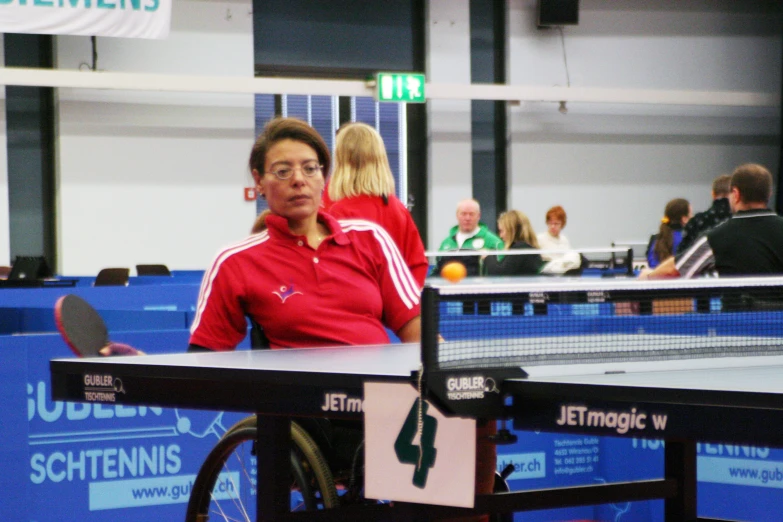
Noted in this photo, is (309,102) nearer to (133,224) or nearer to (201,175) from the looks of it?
(201,175)

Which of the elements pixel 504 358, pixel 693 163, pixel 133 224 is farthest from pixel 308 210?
pixel 693 163

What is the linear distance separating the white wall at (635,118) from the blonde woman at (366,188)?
8968 millimetres

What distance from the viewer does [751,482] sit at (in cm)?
353

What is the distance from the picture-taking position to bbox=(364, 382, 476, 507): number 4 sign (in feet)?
4.58

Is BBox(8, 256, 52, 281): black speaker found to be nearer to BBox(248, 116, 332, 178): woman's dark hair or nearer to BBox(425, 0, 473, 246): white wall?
BBox(425, 0, 473, 246): white wall

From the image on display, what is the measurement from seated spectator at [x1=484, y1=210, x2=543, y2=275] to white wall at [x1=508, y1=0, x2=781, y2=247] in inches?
188

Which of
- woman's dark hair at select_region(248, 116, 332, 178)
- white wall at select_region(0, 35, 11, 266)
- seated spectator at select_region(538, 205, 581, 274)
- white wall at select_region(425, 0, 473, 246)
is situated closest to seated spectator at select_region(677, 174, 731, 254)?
seated spectator at select_region(538, 205, 581, 274)

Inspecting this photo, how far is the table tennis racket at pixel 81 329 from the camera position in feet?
6.89

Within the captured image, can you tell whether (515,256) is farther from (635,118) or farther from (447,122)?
(635,118)

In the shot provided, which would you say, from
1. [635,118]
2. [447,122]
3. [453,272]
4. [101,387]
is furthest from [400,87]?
[453,272]

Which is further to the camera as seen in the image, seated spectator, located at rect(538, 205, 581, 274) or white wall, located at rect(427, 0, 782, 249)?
white wall, located at rect(427, 0, 782, 249)

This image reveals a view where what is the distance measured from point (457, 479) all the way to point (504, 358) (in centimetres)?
23

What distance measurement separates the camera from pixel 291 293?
225cm

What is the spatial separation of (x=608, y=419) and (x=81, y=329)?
1.29 m
